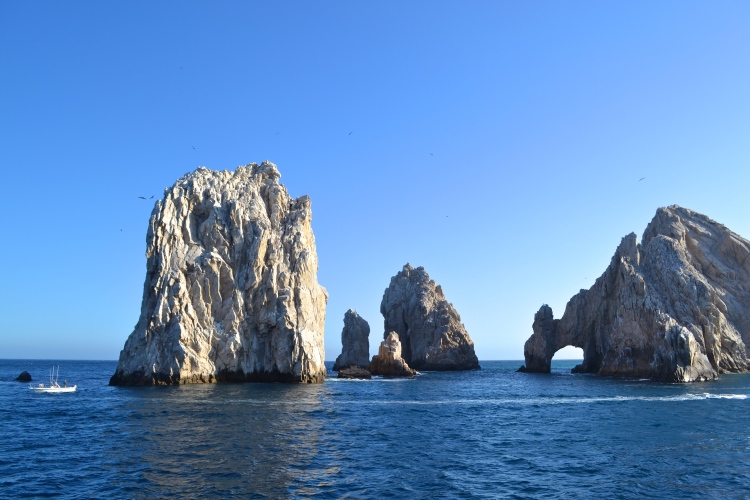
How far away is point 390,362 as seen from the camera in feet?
308

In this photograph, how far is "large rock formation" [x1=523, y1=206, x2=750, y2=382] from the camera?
77.9 meters

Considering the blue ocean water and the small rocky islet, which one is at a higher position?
the small rocky islet

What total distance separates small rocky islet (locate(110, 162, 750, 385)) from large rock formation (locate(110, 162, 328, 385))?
0.48ft

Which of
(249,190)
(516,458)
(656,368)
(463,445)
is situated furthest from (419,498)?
(656,368)

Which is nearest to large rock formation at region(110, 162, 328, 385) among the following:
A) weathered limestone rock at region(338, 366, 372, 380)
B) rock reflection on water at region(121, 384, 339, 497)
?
rock reflection on water at region(121, 384, 339, 497)

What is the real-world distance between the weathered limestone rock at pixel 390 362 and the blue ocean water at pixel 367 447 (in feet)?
136

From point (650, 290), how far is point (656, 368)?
1602 centimetres

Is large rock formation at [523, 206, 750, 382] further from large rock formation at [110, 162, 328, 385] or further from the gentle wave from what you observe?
large rock formation at [110, 162, 328, 385]

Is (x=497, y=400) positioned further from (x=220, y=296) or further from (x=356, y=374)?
(x=220, y=296)

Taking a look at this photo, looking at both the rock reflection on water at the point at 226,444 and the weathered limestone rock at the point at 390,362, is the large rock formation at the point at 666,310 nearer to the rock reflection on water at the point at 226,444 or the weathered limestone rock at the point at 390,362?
the weathered limestone rock at the point at 390,362

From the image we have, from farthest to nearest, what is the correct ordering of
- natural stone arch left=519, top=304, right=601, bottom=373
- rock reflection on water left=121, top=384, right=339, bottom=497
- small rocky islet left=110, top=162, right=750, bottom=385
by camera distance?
natural stone arch left=519, top=304, right=601, bottom=373 < small rocky islet left=110, top=162, right=750, bottom=385 < rock reflection on water left=121, top=384, right=339, bottom=497

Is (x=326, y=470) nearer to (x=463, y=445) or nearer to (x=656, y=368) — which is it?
(x=463, y=445)

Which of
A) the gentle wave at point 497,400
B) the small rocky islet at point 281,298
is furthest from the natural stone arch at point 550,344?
the gentle wave at point 497,400

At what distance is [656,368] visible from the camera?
254ft
